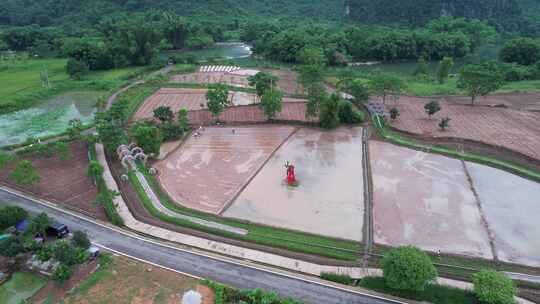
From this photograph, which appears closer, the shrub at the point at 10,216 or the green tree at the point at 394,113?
the shrub at the point at 10,216

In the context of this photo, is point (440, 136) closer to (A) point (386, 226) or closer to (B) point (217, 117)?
(A) point (386, 226)

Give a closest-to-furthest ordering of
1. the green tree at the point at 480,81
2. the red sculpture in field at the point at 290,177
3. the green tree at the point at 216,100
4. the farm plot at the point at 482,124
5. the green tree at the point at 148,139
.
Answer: the red sculpture in field at the point at 290,177 → the green tree at the point at 148,139 → the farm plot at the point at 482,124 → the green tree at the point at 216,100 → the green tree at the point at 480,81

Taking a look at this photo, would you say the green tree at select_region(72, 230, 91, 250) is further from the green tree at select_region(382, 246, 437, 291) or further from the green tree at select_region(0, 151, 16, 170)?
the green tree at select_region(382, 246, 437, 291)

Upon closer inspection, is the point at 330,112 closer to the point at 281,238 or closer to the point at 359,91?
the point at 359,91

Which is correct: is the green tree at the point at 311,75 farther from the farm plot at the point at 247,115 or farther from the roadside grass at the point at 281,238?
the roadside grass at the point at 281,238

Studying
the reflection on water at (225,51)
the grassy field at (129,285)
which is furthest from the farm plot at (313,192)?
the reflection on water at (225,51)

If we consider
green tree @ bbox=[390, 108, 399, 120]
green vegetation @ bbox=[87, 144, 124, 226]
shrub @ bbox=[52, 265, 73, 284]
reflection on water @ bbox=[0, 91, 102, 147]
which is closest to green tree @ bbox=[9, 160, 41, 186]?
green vegetation @ bbox=[87, 144, 124, 226]
